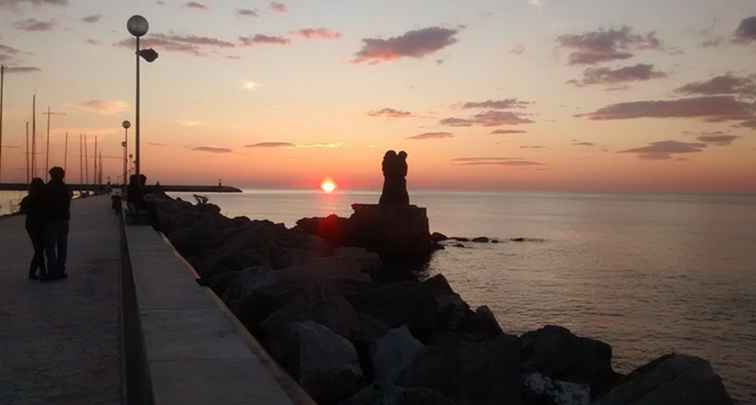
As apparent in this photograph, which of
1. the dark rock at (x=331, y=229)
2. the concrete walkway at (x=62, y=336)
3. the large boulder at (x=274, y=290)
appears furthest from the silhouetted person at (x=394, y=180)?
the large boulder at (x=274, y=290)

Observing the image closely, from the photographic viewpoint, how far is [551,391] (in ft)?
28.0

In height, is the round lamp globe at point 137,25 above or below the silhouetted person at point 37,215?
above

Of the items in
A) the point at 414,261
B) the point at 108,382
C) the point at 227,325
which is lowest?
the point at 414,261

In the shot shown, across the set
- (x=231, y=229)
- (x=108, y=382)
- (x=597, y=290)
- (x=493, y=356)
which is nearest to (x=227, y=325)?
(x=108, y=382)

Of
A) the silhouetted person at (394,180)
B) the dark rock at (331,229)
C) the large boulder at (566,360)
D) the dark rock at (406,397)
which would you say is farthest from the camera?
the silhouetted person at (394,180)

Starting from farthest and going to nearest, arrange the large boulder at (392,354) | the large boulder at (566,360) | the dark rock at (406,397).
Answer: the large boulder at (566,360) → the large boulder at (392,354) → the dark rock at (406,397)

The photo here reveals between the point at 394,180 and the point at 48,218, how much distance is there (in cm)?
4449

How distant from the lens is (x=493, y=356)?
288 inches

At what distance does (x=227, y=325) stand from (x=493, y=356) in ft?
10.0

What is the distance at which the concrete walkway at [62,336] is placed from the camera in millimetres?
5141

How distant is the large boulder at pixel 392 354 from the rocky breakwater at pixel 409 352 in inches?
0.6

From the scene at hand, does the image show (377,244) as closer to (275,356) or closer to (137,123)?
(137,123)

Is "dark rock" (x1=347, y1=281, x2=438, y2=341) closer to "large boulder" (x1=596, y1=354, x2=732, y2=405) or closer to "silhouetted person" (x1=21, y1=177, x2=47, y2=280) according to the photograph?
"large boulder" (x1=596, y1=354, x2=732, y2=405)

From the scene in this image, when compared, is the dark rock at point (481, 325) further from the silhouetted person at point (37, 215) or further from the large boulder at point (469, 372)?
the silhouetted person at point (37, 215)
